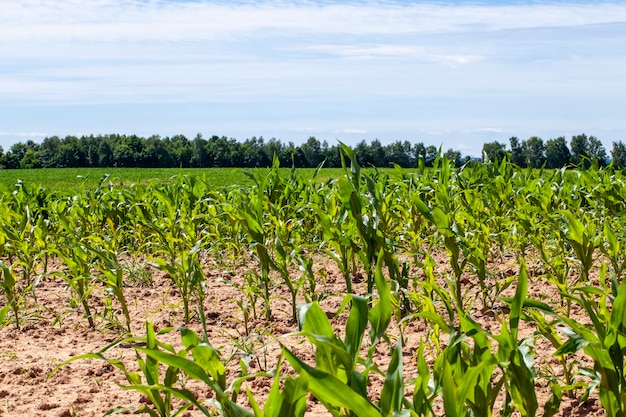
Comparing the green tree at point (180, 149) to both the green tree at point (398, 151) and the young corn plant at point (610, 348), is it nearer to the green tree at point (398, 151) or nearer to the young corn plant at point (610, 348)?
the green tree at point (398, 151)

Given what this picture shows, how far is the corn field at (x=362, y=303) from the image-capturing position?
6.24 feet

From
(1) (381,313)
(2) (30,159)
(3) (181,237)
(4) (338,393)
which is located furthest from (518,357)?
(2) (30,159)

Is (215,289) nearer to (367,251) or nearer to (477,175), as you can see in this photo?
(367,251)

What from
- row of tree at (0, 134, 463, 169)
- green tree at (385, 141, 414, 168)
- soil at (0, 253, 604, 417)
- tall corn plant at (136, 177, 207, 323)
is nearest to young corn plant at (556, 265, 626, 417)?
soil at (0, 253, 604, 417)

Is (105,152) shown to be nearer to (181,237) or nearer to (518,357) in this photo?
(181,237)

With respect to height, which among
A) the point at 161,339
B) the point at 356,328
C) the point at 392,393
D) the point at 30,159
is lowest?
the point at 161,339

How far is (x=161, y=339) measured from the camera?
3.71 m

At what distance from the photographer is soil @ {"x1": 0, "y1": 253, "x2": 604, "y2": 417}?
9.23ft

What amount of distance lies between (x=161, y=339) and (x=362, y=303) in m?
2.10

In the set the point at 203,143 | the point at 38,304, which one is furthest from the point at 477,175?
the point at 203,143

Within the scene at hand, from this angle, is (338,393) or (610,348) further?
(610,348)

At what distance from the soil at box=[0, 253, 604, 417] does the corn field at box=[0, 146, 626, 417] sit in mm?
20

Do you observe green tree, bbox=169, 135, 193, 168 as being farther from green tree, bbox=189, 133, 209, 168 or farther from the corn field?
the corn field

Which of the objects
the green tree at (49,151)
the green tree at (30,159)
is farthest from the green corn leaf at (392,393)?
the green tree at (30,159)
